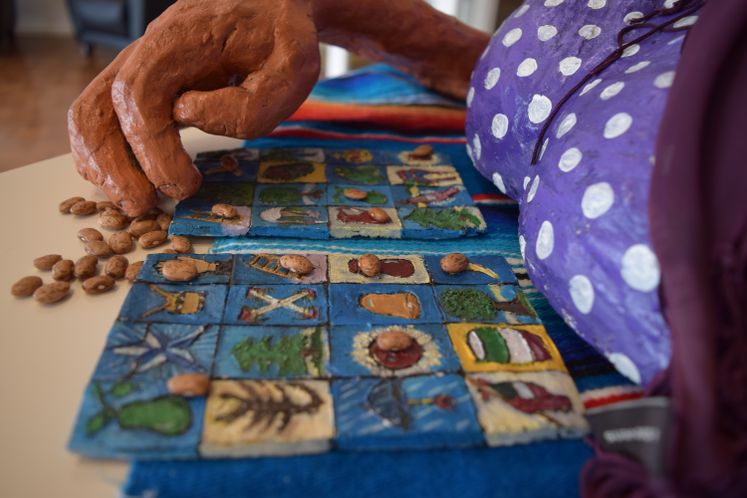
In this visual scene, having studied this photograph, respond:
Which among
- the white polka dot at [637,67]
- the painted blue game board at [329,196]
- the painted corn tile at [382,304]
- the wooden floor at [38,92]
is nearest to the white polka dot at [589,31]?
the white polka dot at [637,67]

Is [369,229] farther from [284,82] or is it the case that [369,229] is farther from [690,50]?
[690,50]

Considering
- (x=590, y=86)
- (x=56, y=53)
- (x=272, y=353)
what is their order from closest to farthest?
(x=272, y=353) < (x=590, y=86) < (x=56, y=53)

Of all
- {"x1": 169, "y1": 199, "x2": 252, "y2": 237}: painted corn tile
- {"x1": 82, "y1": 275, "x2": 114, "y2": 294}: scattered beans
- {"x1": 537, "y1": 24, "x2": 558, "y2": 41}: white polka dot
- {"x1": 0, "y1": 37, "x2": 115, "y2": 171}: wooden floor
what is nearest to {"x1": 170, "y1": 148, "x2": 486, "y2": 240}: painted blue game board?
{"x1": 169, "y1": 199, "x2": 252, "y2": 237}: painted corn tile

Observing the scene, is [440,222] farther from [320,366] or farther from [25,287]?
[25,287]

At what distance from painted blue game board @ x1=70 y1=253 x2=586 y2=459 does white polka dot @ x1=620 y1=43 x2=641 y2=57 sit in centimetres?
27

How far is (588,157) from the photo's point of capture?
532 mm

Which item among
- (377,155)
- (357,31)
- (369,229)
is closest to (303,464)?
(369,229)

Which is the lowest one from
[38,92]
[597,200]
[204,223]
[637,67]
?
[38,92]

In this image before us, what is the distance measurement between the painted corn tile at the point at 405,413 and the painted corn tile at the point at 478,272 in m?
0.15

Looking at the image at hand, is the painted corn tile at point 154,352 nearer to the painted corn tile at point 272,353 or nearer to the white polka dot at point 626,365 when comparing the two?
the painted corn tile at point 272,353

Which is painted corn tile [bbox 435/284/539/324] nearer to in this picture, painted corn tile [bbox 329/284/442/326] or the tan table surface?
painted corn tile [bbox 329/284/442/326]

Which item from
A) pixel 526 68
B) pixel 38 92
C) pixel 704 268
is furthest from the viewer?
pixel 38 92

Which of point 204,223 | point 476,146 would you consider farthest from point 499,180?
point 204,223

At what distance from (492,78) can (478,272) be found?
27 cm
